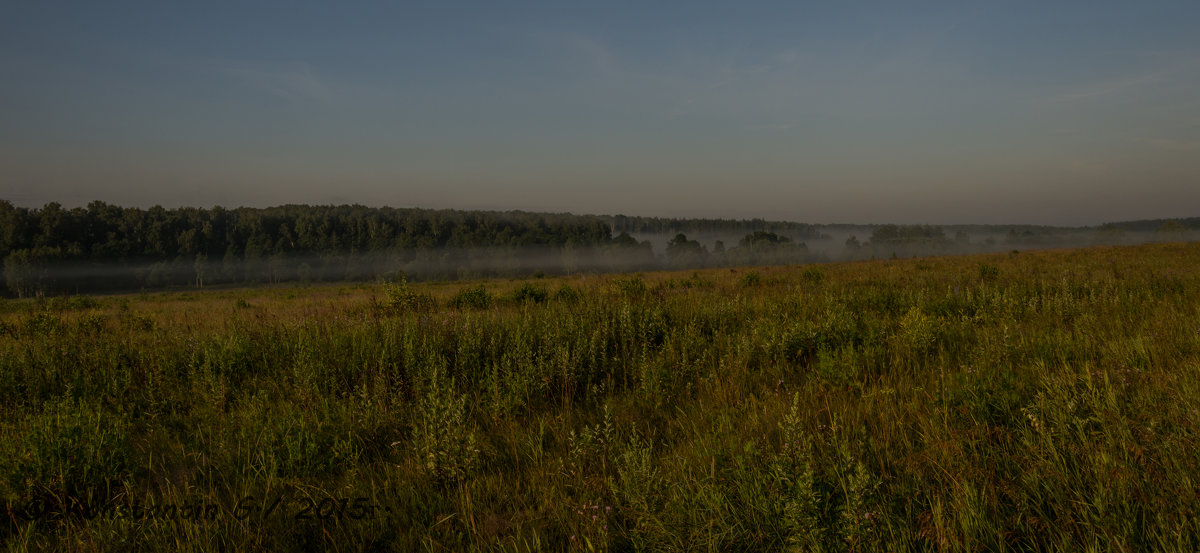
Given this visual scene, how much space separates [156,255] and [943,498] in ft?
730

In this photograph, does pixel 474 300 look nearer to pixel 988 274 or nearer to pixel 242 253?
pixel 988 274

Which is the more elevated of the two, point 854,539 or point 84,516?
point 854,539

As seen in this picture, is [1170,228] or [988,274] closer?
[988,274]

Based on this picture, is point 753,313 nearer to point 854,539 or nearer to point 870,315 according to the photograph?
point 870,315

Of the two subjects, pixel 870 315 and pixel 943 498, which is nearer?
pixel 943 498

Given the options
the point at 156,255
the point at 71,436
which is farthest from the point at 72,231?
the point at 71,436

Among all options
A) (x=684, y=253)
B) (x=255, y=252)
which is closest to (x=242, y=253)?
(x=255, y=252)

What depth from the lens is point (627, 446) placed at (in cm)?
276

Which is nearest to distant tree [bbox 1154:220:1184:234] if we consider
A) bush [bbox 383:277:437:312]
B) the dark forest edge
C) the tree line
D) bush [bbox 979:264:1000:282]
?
the dark forest edge

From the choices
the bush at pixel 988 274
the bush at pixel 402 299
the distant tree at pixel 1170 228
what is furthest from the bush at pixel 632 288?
the distant tree at pixel 1170 228

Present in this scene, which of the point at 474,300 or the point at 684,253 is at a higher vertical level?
the point at 474,300

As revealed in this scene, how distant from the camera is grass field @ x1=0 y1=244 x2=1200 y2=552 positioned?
2010 mm

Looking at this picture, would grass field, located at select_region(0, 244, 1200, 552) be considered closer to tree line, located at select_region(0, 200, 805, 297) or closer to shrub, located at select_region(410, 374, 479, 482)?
shrub, located at select_region(410, 374, 479, 482)

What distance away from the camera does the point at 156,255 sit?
166375 mm
